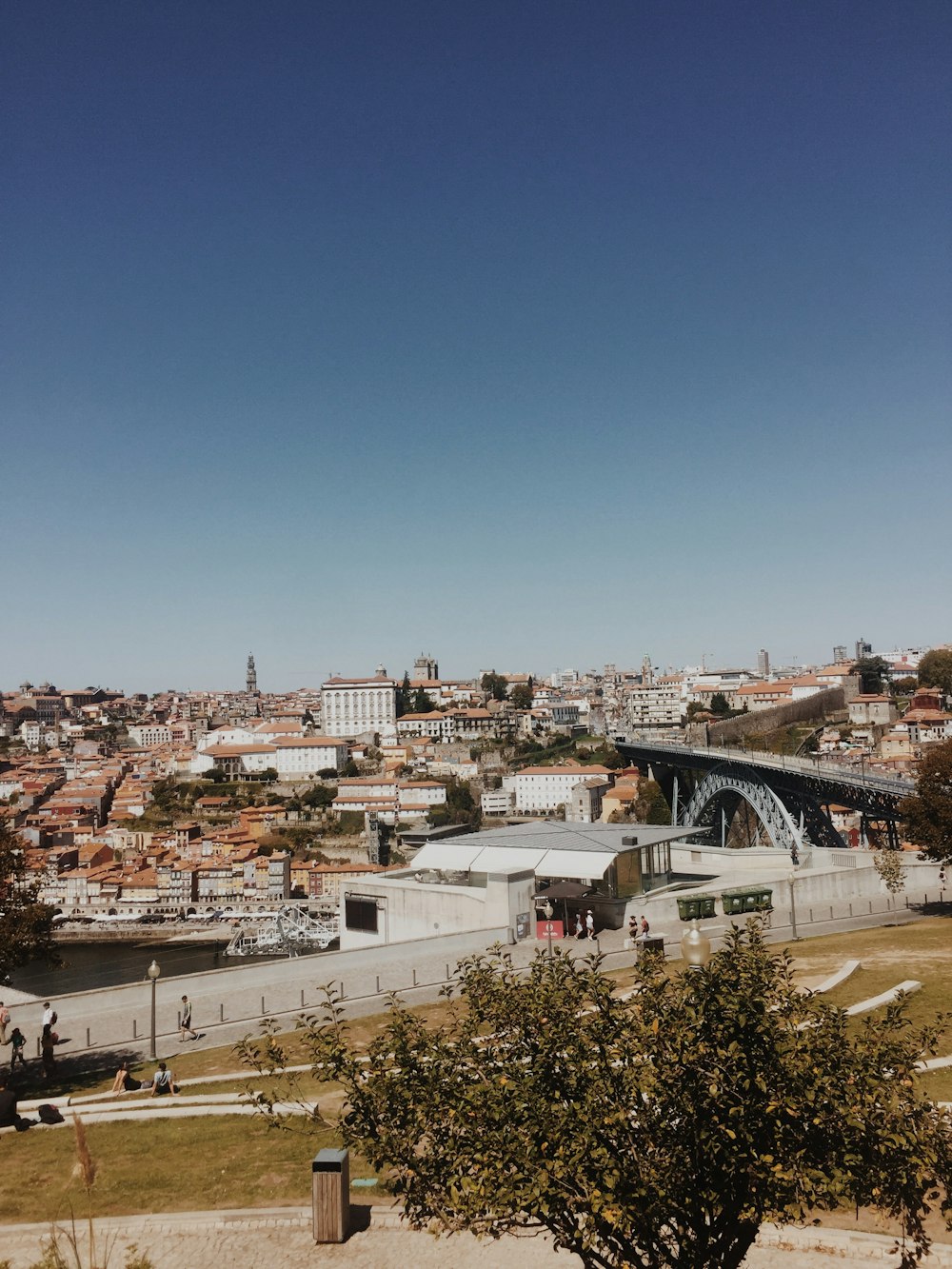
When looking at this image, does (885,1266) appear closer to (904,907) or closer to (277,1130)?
(277,1130)

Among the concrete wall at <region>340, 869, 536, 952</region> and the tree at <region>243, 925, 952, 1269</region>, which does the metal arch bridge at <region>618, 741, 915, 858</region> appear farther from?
the tree at <region>243, 925, 952, 1269</region>

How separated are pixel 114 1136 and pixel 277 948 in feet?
229

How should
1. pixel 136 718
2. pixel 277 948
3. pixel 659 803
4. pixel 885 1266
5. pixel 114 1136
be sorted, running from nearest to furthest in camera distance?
pixel 885 1266 < pixel 114 1136 < pixel 277 948 < pixel 659 803 < pixel 136 718

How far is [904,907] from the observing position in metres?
27.1

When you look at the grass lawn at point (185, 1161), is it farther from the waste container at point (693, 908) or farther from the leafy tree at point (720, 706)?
the leafy tree at point (720, 706)

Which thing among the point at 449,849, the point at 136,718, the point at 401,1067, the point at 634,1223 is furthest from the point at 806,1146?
the point at 136,718

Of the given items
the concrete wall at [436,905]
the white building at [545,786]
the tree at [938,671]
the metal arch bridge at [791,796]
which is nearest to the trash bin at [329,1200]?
the concrete wall at [436,905]

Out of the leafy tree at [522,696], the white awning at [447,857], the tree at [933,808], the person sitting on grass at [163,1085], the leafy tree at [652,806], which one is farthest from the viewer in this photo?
the leafy tree at [522,696]

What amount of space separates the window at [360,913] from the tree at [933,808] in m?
16.4

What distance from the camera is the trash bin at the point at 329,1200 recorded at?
8992 millimetres

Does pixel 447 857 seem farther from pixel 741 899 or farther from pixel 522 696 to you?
pixel 522 696

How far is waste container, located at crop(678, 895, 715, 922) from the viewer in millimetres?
24969

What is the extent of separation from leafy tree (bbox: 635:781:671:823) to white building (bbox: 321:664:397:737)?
72.0 meters

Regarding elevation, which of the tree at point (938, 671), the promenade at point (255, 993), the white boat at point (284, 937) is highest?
the tree at point (938, 671)
